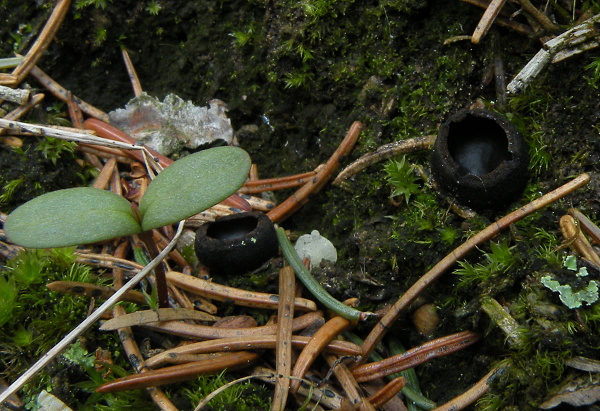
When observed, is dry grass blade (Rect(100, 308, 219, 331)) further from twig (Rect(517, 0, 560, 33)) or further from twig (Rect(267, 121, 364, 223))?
twig (Rect(517, 0, 560, 33))

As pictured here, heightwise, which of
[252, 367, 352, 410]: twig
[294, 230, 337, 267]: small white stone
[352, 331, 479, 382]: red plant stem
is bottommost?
[352, 331, 479, 382]: red plant stem

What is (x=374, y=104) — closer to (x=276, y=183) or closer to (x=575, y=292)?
(x=276, y=183)

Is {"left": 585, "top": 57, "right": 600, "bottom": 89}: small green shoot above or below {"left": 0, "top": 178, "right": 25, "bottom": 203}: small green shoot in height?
above

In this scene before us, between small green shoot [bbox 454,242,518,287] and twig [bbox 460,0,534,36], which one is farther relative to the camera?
twig [bbox 460,0,534,36]

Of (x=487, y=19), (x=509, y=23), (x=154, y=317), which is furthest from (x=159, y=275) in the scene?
(x=509, y=23)

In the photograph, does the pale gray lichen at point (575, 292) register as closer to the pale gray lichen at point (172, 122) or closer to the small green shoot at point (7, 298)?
the pale gray lichen at point (172, 122)

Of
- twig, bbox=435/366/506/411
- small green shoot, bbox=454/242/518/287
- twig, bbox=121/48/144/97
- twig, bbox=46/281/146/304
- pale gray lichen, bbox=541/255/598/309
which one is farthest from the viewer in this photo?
twig, bbox=121/48/144/97

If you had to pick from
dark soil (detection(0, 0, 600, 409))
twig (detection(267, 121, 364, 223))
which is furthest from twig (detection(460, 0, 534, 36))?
twig (detection(267, 121, 364, 223))
